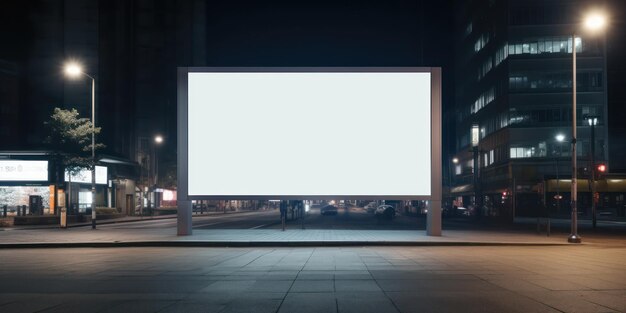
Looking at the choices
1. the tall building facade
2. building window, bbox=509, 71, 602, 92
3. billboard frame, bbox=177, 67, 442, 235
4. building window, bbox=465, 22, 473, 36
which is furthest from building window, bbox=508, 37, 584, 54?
billboard frame, bbox=177, 67, 442, 235

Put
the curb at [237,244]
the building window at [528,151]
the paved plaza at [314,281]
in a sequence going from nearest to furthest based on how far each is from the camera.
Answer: the paved plaza at [314,281], the curb at [237,244], the building window at [528,151]

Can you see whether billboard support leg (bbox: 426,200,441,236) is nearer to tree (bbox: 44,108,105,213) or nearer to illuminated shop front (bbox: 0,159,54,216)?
tree (bbox: 44,108,105,213)

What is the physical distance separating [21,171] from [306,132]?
36.9 m

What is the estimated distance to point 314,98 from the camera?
27.1m

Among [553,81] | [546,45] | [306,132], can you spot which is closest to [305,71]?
[306,132]

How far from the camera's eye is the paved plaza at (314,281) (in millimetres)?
9352

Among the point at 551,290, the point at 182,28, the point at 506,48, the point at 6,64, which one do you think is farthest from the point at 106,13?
the point at 551,290

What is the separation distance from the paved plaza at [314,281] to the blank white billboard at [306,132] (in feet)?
22.9

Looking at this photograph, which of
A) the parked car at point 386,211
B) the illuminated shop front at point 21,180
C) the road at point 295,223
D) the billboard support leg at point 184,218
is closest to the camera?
the billboard support leg at point 184,218

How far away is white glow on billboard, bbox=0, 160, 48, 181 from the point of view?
5184cm

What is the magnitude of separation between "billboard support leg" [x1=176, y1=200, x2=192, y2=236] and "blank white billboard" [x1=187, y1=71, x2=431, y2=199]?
0.93m

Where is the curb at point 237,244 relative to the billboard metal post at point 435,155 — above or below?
below

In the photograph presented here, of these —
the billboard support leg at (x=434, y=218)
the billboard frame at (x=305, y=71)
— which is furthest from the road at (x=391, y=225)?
the billboard frame at (x=305, y=71)

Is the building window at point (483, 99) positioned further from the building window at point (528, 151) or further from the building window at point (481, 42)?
the building window at point (528, 151)
